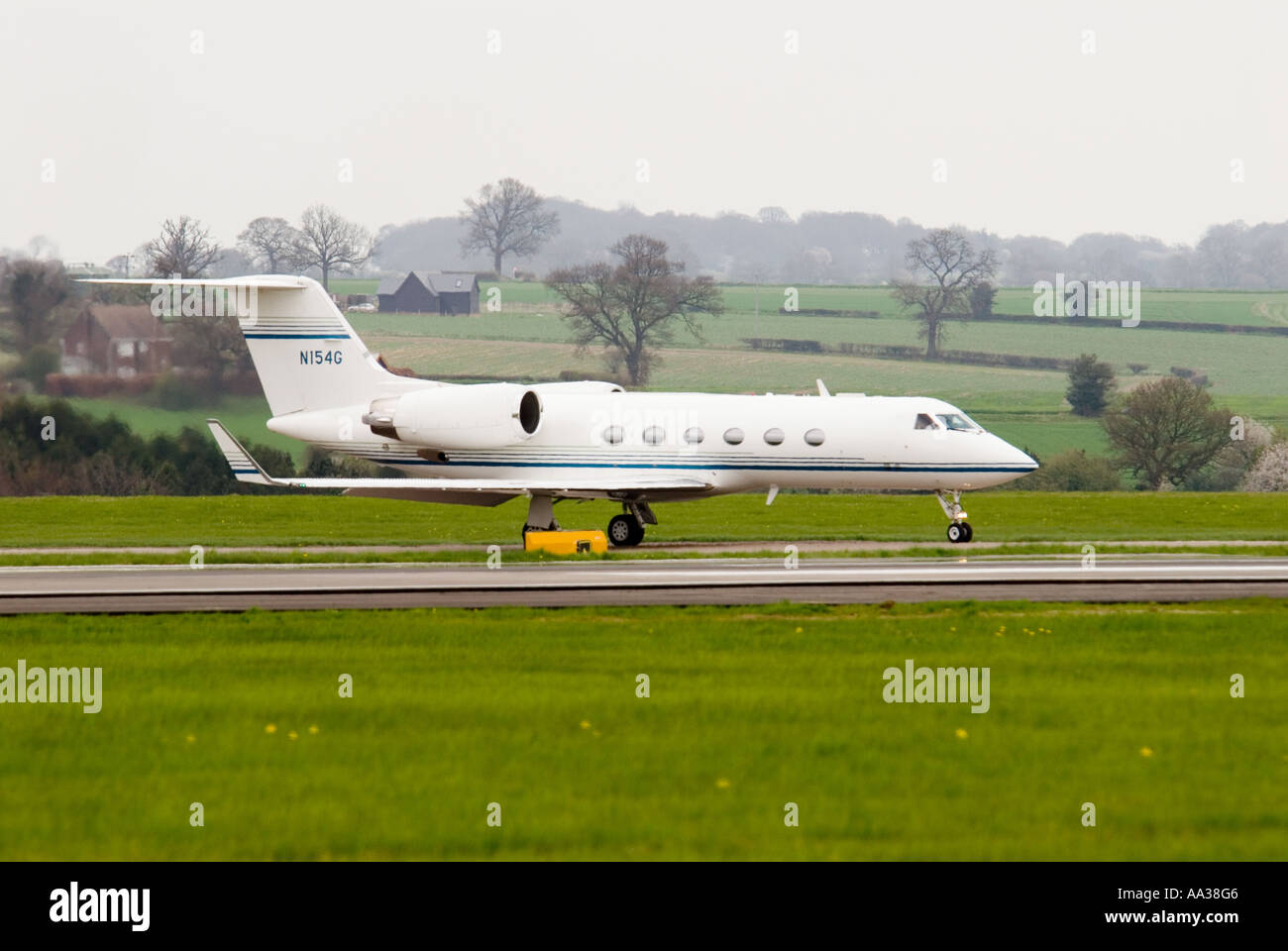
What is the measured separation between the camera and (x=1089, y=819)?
12.4 metres

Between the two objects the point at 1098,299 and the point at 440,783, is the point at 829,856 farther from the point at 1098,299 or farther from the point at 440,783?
the point at 1098,299

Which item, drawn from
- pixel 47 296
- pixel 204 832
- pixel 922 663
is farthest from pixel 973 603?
pixel 47 296

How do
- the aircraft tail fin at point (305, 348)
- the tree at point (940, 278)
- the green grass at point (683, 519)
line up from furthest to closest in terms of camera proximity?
the tree at point (940, 278)
the green grass at point (683, 519)
the aircraft tail fin at point (305, 348)

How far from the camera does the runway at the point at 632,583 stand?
27.0 meters

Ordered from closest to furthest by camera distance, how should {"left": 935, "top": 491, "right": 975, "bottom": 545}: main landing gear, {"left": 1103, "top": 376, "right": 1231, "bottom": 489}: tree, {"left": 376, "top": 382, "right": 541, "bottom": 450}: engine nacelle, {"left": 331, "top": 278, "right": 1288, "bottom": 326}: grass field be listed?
{"left": 935, "top": 491, "right": 975, "bottom": 545}: main landing gear < {"left": 376, "top": 382, "right": 541, "bottom": 450}: engine nacelle < {"left": 1103, "top": 376, "right": 1231, "bottom": 489}: tree < {"left": 331, "top": 278, "right": 1288, "bottom": 326}: grass field

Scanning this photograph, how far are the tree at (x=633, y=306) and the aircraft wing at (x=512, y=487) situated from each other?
53.0 meters

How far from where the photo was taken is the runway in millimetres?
26953

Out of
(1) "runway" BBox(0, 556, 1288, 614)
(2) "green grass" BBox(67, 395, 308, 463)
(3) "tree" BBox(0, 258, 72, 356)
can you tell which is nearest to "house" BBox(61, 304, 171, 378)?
(3) "tree" BBox(0, 258, 72, 356)

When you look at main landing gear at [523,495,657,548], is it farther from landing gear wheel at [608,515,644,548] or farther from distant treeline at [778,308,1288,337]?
distant treeline at [778,308,1288,337]

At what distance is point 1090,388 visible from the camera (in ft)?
288

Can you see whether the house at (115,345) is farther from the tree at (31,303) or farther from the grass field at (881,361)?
the grass field at (881,361)

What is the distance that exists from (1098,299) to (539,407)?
338 ft

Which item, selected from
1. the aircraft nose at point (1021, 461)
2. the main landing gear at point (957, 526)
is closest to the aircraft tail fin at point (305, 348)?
the main landing gear at point (957, 526)

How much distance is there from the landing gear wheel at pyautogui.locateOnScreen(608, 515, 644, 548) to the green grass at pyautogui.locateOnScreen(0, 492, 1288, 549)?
327 cm
